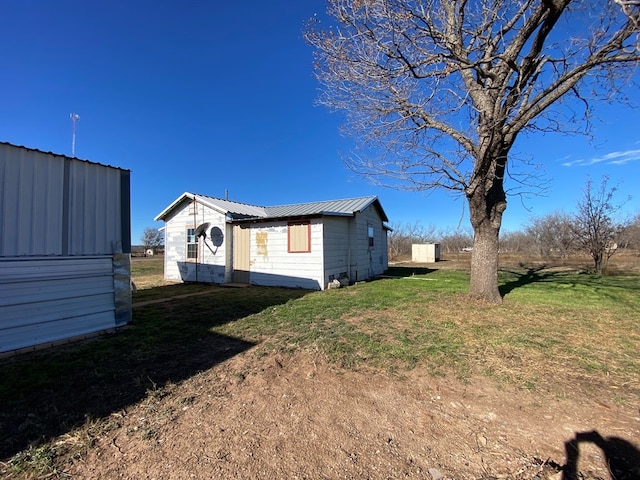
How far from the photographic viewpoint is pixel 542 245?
94.2 feet

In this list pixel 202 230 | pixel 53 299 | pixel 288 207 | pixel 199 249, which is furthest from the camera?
pixel 288 207

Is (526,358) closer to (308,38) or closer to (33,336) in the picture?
(308,38)

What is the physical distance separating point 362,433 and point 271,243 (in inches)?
386

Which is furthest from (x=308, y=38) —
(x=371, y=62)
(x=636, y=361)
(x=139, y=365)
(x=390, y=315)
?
(x=636, y=361)

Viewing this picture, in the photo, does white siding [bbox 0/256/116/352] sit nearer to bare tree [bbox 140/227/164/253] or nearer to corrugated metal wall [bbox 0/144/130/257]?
corrugated metal wall [bbox 0/144/130/257]

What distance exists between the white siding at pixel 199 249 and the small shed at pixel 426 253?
20.3 meters

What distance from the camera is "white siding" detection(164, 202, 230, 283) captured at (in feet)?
42.2

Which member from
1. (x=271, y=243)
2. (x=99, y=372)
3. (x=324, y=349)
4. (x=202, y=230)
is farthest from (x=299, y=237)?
(x=99, y=372)

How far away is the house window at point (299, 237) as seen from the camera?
11102 mm

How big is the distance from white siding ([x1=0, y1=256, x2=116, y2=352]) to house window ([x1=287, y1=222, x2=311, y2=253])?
6.55 m

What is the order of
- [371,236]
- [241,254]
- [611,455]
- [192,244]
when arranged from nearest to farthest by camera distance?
1. [611,455]
2. [241,254]
3. [192,244]
4. [371,236]

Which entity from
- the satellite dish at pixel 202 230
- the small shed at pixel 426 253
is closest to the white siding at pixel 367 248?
the satellite dish at pixel 202 230

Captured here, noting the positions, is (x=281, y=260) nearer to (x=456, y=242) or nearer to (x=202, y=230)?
(x=202, y=230)

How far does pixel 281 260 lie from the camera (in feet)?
38.5
